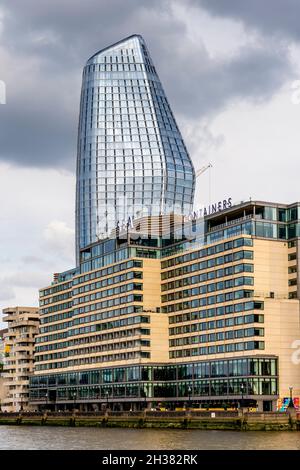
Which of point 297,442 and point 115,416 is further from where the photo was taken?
point 115,416

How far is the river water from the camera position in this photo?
410ft

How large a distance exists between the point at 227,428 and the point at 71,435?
88.0 feet

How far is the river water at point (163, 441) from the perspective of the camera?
12500cm

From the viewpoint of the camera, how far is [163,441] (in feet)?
447

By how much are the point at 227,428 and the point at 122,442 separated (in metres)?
34.5

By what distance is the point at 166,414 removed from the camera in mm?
183125
